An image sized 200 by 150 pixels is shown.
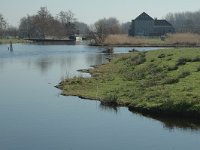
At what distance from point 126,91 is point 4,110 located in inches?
329

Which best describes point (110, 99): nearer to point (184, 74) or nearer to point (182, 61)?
point (184, 74)

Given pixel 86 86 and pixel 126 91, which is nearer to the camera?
pixel 126 91

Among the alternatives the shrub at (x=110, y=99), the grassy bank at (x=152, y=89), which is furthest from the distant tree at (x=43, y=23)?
the shrub at (x=110, y=99)

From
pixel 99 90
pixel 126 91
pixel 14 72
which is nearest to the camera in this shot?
pixel 126 91

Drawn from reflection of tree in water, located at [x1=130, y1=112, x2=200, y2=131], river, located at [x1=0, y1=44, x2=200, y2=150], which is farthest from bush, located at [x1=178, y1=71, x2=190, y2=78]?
reflection of tree in water, located at [x1=130, y1=112, x2=200, y2=131]

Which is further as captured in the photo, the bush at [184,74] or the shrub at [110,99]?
the bush at [184,74]

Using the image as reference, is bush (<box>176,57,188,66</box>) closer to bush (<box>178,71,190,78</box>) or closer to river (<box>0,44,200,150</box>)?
bush (<box>178,71,190,78</box>)

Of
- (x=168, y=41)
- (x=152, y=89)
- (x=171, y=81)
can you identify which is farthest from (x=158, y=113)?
(x=168, y=41)

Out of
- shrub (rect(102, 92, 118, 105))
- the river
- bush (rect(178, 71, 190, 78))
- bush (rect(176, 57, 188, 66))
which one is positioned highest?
bush (rect(176, 57, 188, 66))

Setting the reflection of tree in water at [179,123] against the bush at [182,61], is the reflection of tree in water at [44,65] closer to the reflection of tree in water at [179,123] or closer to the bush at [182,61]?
the bush at [182,61]

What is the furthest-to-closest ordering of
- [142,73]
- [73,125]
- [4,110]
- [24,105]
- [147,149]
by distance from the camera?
[142,73] < [24,105] < [4,110] < [73,125] < [147,149]

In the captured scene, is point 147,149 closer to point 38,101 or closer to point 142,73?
point 38,101

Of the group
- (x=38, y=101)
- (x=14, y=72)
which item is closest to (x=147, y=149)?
(x=38, y=101)

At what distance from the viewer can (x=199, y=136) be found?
65.1 ft
